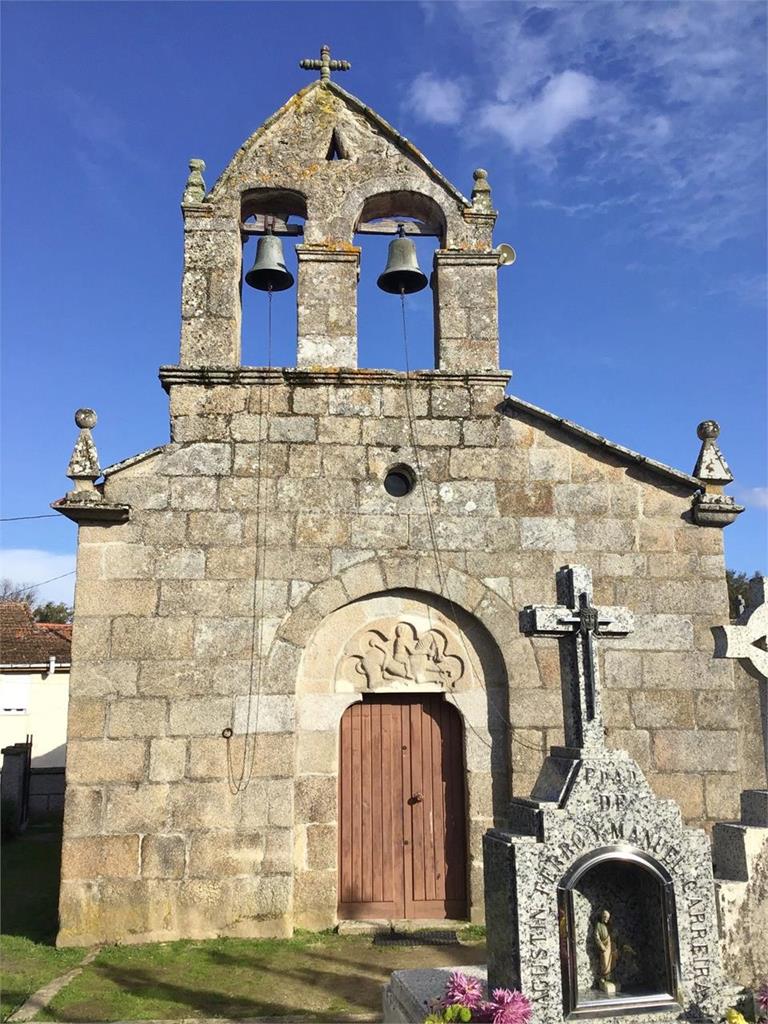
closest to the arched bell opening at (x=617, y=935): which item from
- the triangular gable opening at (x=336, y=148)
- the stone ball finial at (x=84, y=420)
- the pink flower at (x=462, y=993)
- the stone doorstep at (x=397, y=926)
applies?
the pink flower at (x=462, y=993)

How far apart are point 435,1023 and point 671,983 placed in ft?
3.98

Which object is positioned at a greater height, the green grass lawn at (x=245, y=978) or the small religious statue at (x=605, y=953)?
the small religious statue at (x=605, y=953)

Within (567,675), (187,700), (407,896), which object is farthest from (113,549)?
(567,675)

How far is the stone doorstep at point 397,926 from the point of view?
7211 mm

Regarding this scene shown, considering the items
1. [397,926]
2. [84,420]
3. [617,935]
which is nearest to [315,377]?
[84,420]

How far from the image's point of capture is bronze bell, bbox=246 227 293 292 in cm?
844

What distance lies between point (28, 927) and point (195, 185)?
7.17 m

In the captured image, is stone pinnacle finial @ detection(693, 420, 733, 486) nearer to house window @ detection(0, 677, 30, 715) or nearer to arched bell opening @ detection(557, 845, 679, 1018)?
arched bell opening @ detection(557, 845, 679, 1018)

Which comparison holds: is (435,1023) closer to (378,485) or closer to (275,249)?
(378,485)

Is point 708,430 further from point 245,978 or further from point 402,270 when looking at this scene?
point 245,978

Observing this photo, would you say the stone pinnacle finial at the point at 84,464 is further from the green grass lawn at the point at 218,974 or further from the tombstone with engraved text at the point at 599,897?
the tombstone with engraved text at the point at 599,897

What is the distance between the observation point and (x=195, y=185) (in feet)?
27.8

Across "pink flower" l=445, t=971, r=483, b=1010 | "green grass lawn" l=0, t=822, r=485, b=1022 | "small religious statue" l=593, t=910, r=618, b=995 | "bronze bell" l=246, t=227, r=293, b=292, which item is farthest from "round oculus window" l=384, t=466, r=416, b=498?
"pink flower" l=445, t=971, r=483, b=1010

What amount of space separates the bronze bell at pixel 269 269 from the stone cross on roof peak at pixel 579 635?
4835mm
